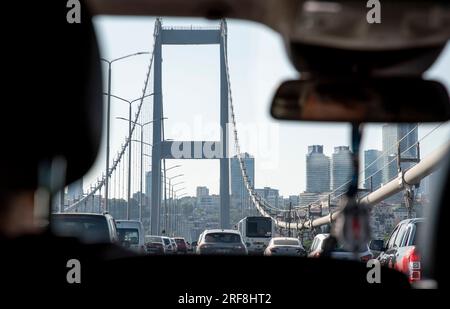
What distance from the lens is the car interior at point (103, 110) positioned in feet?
6.53

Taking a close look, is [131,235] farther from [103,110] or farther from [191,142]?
[103,110]

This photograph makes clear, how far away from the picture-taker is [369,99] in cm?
234

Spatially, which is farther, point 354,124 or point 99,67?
point 354,124

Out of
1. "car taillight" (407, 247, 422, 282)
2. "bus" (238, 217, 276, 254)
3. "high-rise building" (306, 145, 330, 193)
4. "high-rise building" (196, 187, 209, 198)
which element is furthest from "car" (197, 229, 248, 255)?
"high-rise building" (306, 145, 330, 193)

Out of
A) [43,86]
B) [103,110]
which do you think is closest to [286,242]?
[103,110]

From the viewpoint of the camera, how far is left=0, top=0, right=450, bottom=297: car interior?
1.99 m

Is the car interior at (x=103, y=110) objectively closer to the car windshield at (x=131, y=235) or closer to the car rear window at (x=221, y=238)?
the car windshield at (x=131, y=235)

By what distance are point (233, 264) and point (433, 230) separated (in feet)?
2.10

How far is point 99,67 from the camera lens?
2.15 metres

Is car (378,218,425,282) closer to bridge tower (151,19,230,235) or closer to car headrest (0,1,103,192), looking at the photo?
bridge tower (151,19,230,235)

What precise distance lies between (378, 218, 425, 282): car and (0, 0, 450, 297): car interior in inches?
301

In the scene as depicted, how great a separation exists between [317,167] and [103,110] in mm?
2173
